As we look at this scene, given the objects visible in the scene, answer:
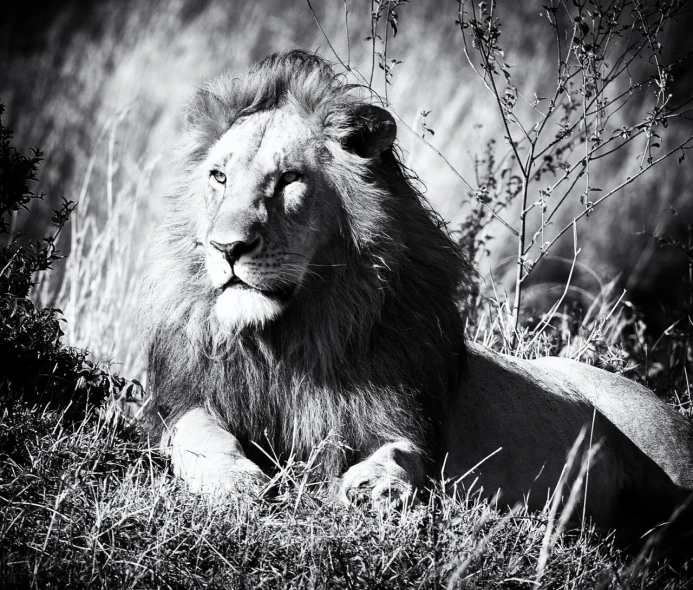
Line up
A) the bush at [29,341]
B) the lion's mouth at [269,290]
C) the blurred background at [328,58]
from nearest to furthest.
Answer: the lion's mouth at [269,290]
the bush at [29,341]
the blurred background at [328,58]

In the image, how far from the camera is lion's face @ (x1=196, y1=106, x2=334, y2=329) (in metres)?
3.09

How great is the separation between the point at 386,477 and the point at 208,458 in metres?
0.63

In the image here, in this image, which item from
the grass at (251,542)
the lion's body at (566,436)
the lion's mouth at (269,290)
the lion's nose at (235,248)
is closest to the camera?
the grass at (251,542)

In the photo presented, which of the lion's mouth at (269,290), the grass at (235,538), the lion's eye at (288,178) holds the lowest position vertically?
the grass at (235,538)

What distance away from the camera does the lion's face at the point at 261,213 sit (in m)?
3.09

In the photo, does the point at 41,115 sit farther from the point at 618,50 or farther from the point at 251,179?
the point at 251,179

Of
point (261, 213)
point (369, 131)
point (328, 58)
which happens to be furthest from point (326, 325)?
point (328, 58)

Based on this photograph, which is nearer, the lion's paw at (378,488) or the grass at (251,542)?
the grass at (251,542)

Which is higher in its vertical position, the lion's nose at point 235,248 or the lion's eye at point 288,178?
the lion's eye at point 288,178

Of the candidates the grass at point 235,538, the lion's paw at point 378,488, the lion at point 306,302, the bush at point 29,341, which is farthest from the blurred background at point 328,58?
the lion's paw at point 378,488

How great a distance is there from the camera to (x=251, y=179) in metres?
3.29

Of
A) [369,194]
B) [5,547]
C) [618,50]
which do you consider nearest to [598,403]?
[369,194]

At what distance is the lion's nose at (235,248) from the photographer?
303 cm

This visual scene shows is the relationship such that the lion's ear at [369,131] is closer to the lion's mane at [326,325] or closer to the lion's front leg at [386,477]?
the lion's mane at [326,325]
